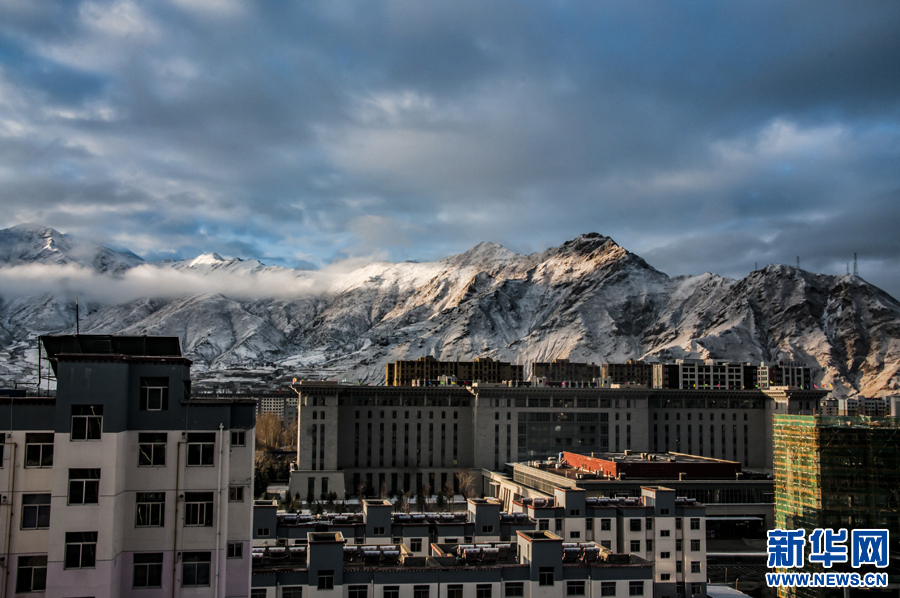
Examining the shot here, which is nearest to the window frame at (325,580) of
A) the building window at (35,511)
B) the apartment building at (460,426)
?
the building window at (35,511)

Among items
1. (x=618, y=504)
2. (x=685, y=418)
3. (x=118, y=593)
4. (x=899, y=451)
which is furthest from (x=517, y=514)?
(x=685, y=418)

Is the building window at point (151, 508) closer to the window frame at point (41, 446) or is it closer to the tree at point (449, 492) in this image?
the window frame at point (41, 446)

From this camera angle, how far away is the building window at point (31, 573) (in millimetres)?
16188

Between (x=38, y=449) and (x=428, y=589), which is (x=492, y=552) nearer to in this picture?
(x=428, y=589)

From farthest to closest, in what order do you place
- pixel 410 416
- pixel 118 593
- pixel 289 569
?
pixel 410 416 → pixel 289 569 → pixel 118 593

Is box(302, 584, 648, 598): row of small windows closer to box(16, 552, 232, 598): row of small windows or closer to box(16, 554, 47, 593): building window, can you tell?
box(16, 552, 232, 598): row of small windows

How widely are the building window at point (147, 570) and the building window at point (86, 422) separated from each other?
9.48 ft

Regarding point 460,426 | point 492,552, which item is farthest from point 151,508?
point 460,426

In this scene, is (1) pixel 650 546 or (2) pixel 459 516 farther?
(1) pixel 650 546

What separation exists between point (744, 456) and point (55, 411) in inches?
5564

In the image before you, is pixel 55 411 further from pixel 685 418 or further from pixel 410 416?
pixel 685 418

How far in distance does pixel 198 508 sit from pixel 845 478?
55460 millimetres

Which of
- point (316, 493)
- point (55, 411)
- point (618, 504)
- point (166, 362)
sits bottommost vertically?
point (316, 493)

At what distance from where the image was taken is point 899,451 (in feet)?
187
